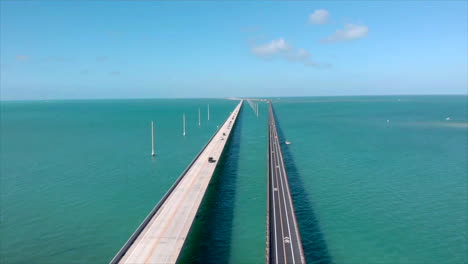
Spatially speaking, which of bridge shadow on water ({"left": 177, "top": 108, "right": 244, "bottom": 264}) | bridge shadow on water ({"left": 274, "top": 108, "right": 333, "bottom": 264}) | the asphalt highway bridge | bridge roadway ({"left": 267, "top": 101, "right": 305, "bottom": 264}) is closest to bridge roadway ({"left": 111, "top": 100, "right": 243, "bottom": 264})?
the asphalt highway bridge

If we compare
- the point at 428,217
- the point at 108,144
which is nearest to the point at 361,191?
the point at 428,217

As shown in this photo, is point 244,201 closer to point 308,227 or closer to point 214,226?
→ point 214,226

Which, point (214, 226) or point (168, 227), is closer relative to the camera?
point (168, 227)

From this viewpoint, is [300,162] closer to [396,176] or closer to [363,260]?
[396,176]

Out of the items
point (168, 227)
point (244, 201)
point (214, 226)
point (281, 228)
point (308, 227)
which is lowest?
point (308, 227)

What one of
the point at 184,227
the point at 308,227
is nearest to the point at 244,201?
the point at 308,227

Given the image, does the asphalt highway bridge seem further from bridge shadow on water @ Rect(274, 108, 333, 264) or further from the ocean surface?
the ocean surface

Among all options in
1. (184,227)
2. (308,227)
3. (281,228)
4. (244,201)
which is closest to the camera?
(184,227)
